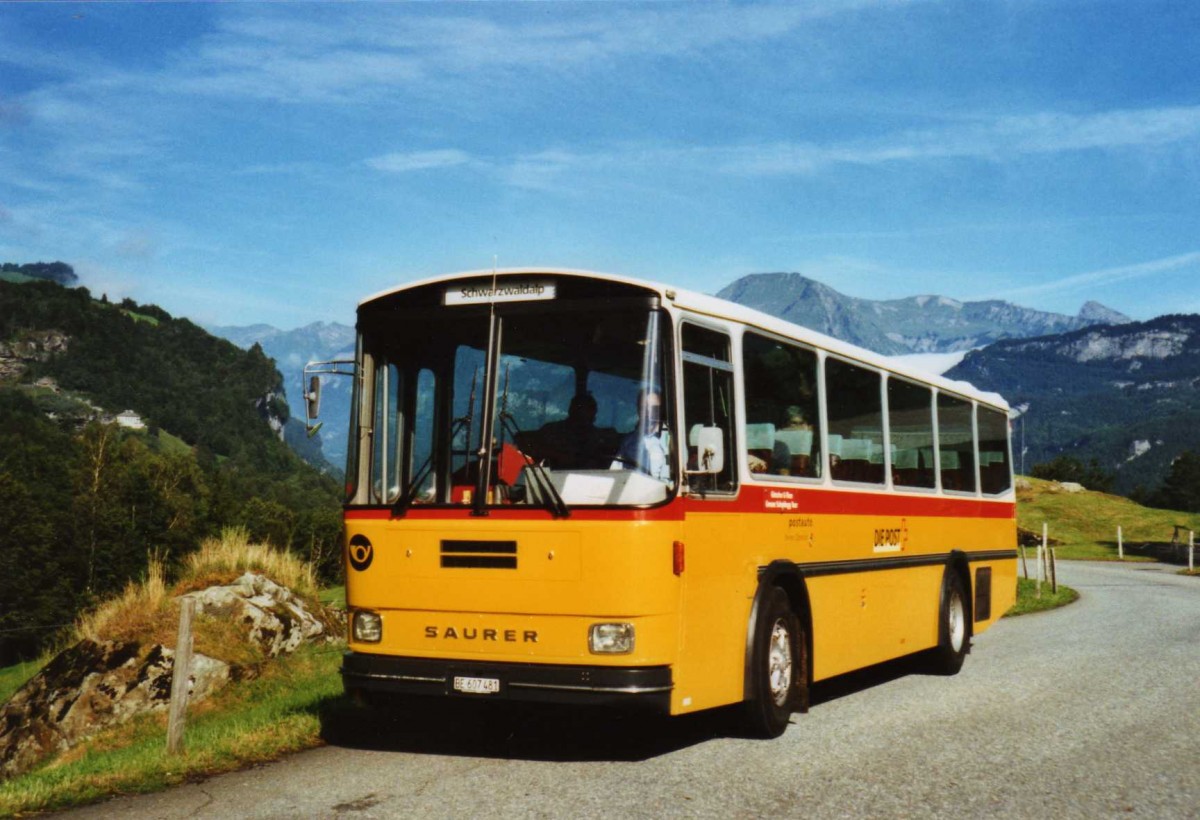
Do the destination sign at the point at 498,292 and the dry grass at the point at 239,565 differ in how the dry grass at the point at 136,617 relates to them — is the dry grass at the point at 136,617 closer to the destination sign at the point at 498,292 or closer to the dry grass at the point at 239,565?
the dry grass at the point at 239,565

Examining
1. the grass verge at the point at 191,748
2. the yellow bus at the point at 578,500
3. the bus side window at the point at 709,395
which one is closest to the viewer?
the grass verge at the point at 191,748

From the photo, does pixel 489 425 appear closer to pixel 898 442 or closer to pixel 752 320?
pixel 752 320

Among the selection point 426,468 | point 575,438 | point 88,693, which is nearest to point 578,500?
point 575,438

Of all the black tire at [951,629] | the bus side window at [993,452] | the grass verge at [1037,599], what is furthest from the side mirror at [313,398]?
the grass verge at [1037,599]

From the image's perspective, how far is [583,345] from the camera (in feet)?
27.2

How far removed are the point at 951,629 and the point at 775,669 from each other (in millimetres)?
4924

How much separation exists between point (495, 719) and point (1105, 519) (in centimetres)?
6998

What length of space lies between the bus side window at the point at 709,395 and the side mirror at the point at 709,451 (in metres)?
0.05

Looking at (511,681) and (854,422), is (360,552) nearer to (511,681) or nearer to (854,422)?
(511,681)

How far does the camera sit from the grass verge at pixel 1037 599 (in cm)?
2298

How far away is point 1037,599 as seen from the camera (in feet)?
82.2

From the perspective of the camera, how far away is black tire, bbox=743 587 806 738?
866 centimetres

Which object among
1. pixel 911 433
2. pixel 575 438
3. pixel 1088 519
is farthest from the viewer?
pixel 1088 519

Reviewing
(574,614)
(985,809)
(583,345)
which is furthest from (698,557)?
(985,809)
